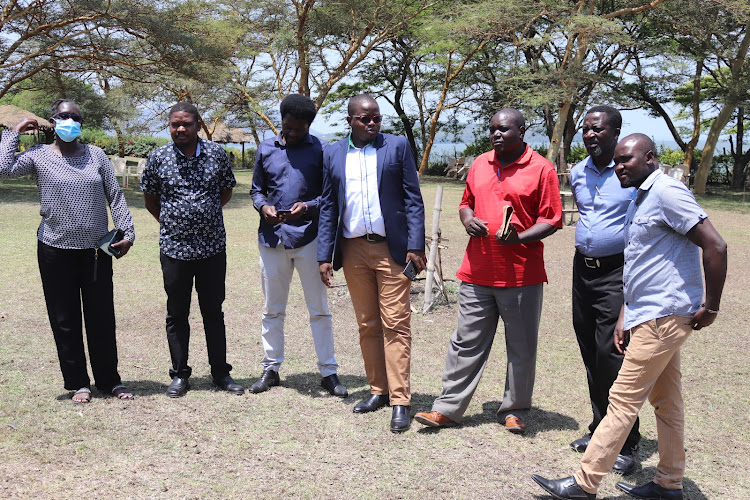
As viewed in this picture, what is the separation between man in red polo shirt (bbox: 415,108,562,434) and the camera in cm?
386

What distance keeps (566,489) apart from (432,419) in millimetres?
1038

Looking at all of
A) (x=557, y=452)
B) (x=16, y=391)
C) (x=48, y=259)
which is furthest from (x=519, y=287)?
(x=16, y=391)

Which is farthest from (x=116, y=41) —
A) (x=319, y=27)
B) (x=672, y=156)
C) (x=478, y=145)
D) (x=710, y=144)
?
(x=672, y=156)

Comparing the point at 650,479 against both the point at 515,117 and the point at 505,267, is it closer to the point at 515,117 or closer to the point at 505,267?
the point at 505,267

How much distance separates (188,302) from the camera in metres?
4.53

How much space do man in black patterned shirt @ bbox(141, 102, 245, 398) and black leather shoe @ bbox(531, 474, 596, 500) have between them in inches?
86.7

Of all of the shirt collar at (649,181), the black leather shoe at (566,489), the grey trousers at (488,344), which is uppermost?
the shirt collar at (649,181)

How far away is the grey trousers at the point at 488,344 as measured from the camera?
156 inches

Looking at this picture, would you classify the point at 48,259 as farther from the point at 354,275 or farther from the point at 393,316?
the point at 393,316

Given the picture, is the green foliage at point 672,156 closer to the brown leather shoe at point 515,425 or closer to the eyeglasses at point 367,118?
the brown leather shoe at point 515,425

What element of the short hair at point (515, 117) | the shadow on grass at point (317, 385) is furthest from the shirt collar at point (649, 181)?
the shadow on grass at point (317, 385)

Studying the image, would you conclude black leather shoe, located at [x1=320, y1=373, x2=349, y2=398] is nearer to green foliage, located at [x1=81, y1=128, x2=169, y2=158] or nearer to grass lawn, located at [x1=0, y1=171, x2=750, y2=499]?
grass lawn, located at [x1=0, y1=171, x2=750, y2=499]

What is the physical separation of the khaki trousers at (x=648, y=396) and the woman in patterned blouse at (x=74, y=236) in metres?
2.93

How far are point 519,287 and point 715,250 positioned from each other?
1247 millimetres
